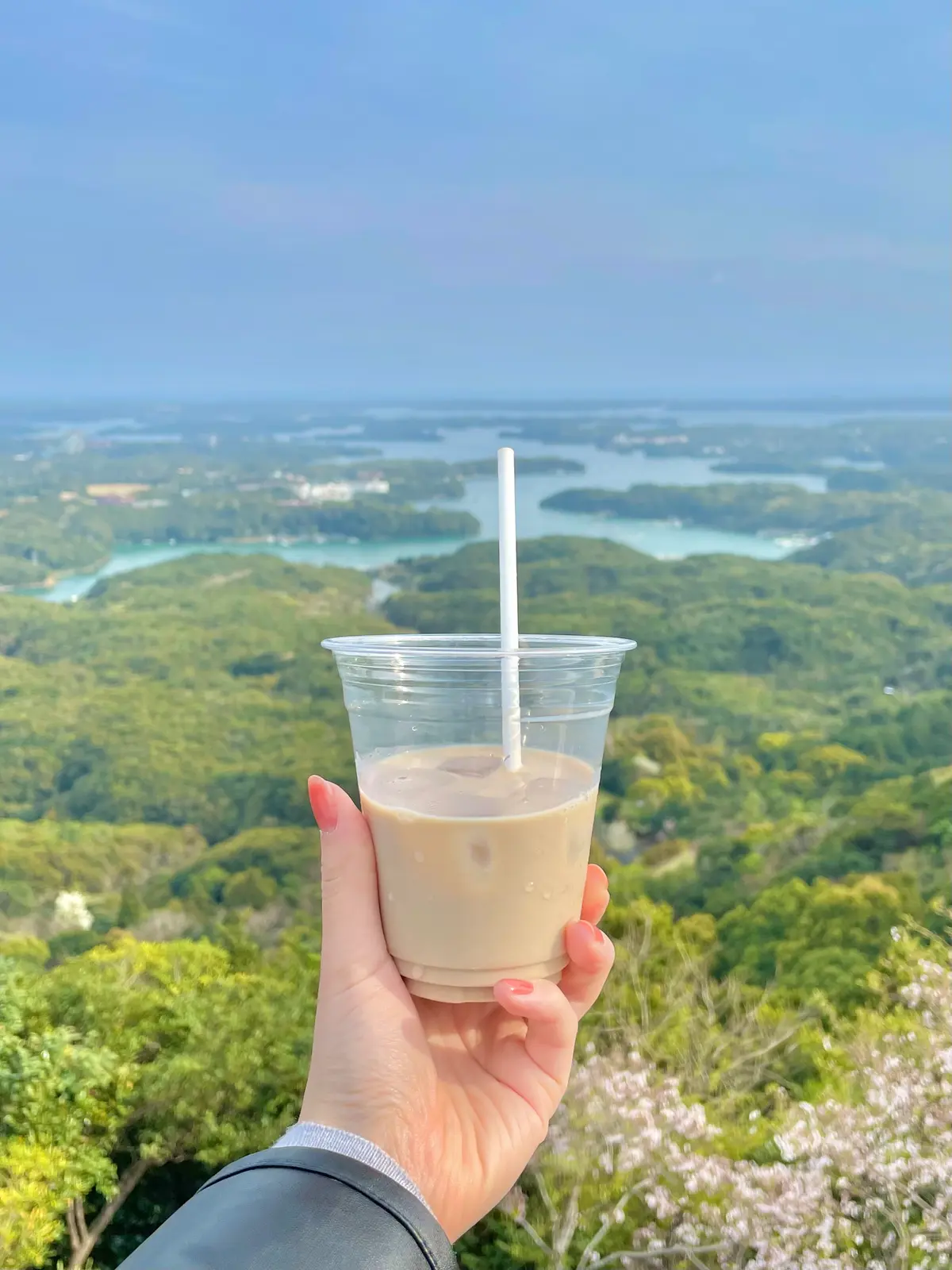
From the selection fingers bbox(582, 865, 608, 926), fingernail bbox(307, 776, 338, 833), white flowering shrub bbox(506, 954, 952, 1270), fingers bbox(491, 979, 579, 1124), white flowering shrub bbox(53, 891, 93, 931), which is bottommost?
white flowering shrub bbox(506, 954, 952, 1270)

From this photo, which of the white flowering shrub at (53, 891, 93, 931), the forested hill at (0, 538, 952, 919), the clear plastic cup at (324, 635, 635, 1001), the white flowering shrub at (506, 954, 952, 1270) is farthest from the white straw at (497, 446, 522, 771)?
the white flowering shrub at (53, 891, 93, 931)

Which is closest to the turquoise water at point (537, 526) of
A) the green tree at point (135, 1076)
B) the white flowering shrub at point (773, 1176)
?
the green tree at point (135, 1076)

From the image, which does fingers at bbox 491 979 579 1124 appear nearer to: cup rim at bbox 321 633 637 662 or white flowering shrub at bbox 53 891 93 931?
cup rim at bbox 321 633 637 662

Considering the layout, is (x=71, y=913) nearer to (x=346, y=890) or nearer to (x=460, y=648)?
(x=346, y=890)

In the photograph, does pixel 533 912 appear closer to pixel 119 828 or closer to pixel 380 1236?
pixel 380 1236

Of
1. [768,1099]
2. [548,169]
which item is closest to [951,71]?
[548,169]

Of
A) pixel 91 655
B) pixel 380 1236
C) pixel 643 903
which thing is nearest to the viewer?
pixel 380 1236
